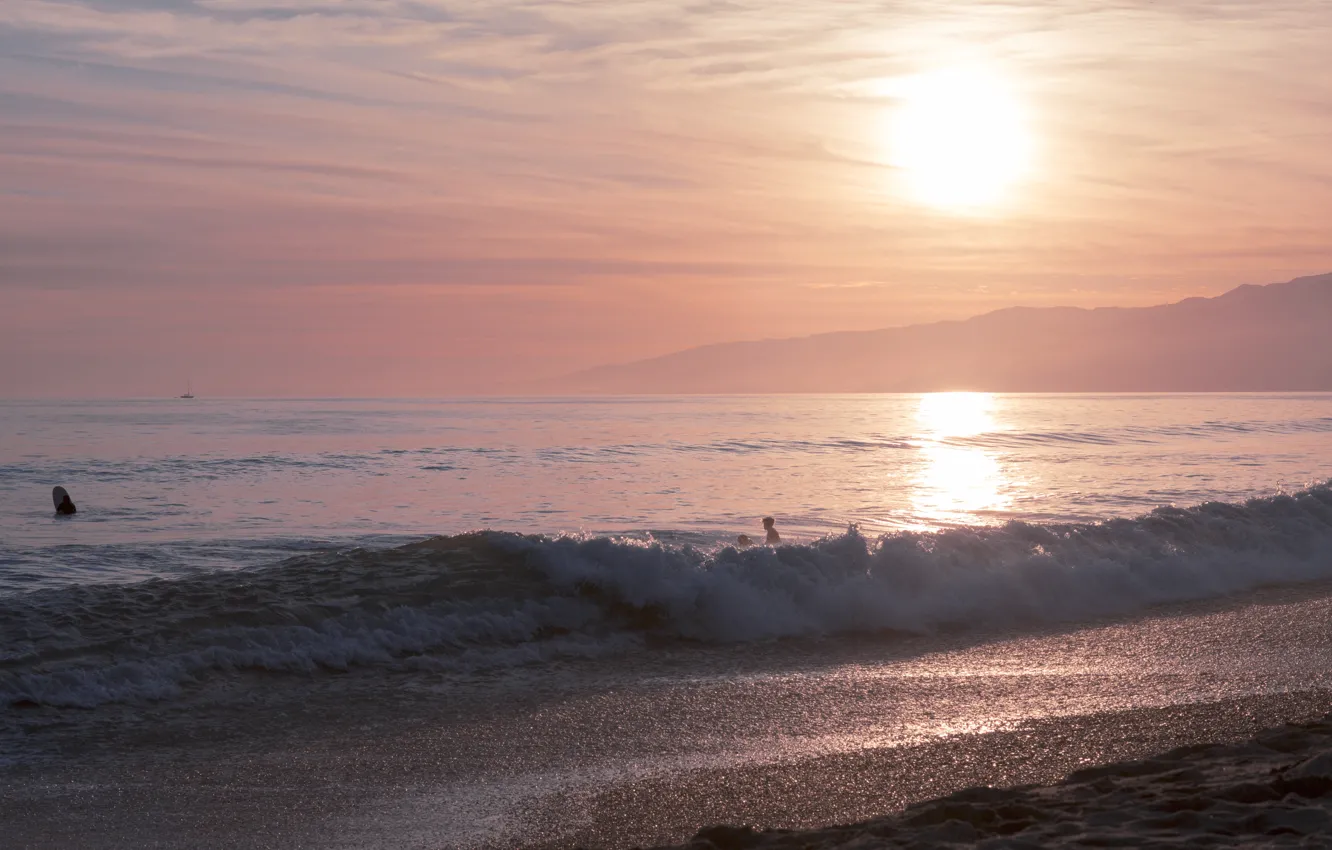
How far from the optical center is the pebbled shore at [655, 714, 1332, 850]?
557 cm

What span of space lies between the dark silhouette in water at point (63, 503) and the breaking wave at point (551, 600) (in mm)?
12928

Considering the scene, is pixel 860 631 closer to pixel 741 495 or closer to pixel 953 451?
pixel 741 495

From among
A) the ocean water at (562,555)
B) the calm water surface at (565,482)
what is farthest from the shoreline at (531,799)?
the calm water surface at (565,482)

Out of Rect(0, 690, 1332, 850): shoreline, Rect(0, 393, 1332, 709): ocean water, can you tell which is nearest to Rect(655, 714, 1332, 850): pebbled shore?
Rect(0, 690, 1332, 850): shoreline

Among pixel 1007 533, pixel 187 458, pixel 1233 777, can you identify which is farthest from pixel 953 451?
pixel 1233 777

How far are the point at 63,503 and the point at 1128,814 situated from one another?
25022 millimetres

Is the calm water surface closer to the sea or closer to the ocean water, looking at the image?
the ocean water

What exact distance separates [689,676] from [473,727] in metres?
2.55

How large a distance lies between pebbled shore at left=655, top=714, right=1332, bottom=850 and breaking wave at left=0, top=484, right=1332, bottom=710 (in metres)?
6.06

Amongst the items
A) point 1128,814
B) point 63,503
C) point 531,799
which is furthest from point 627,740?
point 63,503

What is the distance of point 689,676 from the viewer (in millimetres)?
11008

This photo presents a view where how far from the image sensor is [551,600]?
13.5 m

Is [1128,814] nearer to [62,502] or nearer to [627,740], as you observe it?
[627,740]

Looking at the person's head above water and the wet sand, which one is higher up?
the person's head above water
